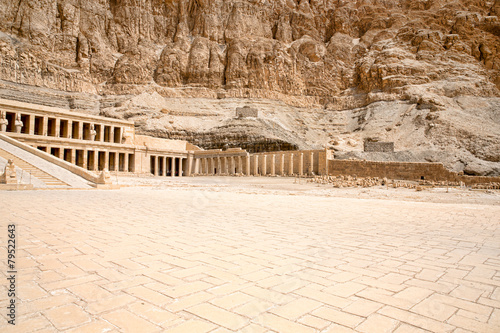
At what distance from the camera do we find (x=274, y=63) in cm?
6969

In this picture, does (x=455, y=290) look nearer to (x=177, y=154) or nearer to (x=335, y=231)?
(x=335, y=231)

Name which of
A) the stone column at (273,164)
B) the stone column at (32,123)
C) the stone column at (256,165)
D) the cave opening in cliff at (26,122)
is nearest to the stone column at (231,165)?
the stone column at (256,165)

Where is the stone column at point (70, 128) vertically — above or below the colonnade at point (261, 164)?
above

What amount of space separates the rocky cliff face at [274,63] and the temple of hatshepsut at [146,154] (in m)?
4.30

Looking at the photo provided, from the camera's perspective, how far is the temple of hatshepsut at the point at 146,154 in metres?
29.0

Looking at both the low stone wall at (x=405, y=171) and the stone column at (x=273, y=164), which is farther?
the stone column at (x=273, y=164)

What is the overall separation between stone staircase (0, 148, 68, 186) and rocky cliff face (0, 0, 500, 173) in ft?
97.6

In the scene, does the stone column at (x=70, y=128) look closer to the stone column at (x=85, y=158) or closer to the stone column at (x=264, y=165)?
the stone column at (x=85, y=158)

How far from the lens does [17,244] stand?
14.0 ft

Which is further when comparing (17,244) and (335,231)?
(335,231)

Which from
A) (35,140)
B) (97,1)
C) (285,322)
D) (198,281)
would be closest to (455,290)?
(285,322)

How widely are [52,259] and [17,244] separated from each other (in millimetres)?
1054

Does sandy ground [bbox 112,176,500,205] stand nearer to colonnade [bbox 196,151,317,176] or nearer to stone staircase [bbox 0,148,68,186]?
stone staircase [bbox 0,148,68,186]

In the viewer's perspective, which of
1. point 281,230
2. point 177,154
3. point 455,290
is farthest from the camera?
point 177,154
